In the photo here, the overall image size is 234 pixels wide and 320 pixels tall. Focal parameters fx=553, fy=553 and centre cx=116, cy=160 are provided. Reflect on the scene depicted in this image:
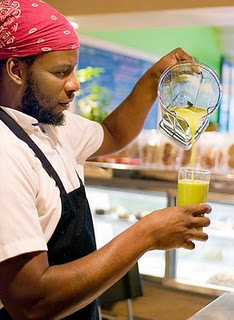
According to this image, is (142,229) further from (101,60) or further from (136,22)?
(101,60)

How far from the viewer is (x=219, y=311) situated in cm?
159

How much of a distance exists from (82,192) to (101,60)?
429 centimetres

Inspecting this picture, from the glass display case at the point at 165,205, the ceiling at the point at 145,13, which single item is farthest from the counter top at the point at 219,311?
the ceiling at the point at 145,13

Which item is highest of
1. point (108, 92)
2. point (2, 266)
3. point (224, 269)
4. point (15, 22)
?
point (15, 22)

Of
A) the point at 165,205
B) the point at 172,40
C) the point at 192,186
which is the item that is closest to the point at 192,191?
the point at 192,186

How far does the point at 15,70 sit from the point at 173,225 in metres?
0.61

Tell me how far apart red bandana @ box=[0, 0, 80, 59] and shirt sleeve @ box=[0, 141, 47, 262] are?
0.29 meters

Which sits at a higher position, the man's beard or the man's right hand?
the man's beard

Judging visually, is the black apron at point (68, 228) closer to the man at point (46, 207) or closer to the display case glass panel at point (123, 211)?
the man at point (46, 207)

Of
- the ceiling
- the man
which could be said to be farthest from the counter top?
the ceiling

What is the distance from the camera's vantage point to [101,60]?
5.81 meters

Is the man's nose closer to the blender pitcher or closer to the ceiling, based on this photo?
the blender pitcher

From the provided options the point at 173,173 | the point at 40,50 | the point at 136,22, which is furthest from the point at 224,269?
the point at 40,50

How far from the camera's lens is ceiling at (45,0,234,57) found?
2883 millimetres
